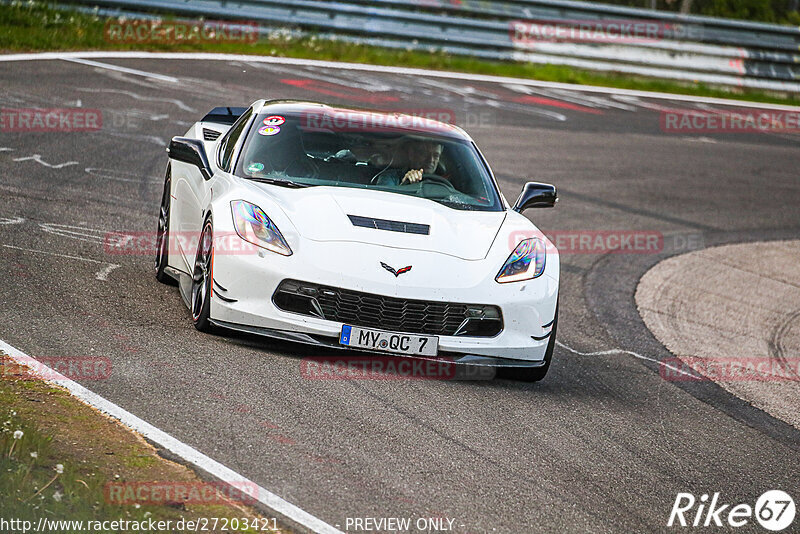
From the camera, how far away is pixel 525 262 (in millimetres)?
6820

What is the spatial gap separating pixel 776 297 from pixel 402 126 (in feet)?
15.7

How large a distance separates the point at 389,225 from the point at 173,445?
7.64 ft

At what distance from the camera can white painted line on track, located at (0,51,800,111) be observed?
58.1ft

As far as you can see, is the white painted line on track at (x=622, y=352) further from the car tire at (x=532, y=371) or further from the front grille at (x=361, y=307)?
the front grille at (x=361, y=307)

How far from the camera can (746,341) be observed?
931cm

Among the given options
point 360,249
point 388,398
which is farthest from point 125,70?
point 388,398

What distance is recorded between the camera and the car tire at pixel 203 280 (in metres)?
6.55

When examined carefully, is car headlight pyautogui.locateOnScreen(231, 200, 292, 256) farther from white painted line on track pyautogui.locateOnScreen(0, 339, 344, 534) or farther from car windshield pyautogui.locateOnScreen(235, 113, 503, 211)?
white painted line on track pyautogui.locateOnScreen(0, 339, 344, 534)
